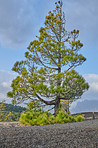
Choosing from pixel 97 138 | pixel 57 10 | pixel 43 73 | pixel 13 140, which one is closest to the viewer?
pixel 13 140

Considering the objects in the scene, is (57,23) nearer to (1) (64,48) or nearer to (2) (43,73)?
(1) (64,48)

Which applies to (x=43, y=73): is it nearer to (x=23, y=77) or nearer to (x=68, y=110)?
(x=23, y=77)

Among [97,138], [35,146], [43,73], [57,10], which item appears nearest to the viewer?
[35,146]

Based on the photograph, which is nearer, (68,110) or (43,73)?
(43,73)

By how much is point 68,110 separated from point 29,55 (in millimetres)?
5662

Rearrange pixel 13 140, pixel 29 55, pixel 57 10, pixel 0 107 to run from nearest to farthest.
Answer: pixel 13 140
pixel 29 55
pixel 57 10
pixel 0 107

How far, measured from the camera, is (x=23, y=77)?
12.3 meters

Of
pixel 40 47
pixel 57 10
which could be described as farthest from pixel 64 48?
pixel 57 10

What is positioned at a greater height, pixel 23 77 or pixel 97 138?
pixel 23 77

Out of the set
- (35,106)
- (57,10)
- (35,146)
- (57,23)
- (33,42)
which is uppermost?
(57,10)

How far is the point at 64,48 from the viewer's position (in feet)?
42.7

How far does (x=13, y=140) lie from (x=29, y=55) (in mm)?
9536

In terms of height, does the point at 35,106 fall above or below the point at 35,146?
above

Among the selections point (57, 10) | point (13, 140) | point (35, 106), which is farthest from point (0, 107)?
point (13, 140)
